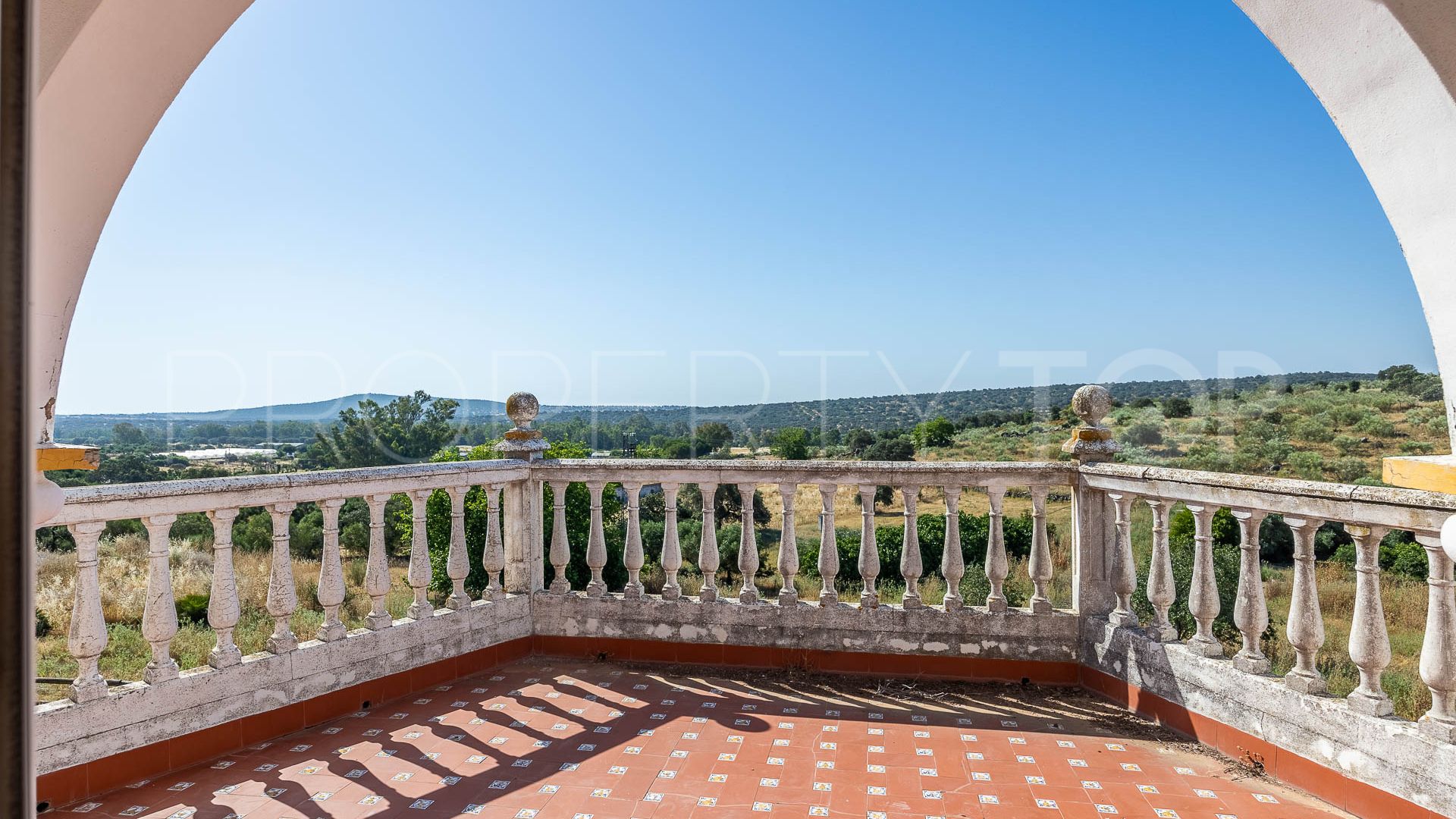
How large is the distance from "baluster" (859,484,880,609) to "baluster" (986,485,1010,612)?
24.9 inches

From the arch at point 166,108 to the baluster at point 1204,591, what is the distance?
1.92 m

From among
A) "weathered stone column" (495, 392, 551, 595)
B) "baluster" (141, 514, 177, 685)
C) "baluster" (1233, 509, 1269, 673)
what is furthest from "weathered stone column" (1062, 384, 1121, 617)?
"baluster" (141, 514, 177, 685)

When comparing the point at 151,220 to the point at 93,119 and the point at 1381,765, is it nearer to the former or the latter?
the point at 93,119

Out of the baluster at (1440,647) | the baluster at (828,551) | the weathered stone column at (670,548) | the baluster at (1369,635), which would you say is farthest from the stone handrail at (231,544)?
the baluster at (1440,647)

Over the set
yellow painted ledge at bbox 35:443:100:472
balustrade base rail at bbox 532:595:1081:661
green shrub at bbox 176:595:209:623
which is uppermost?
yellow painted ledge at bbox 35:443:100:472

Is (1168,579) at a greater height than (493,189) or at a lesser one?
lesser

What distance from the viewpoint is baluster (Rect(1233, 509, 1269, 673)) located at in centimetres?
315

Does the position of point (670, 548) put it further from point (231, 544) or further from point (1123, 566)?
point (1123, 566)

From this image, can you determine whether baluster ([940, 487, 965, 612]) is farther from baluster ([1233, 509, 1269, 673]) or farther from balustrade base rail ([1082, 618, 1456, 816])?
baluster ([1233, 509, 1269, 673])

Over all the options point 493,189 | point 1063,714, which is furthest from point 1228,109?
point 1063,714

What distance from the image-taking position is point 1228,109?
1296 centimetres

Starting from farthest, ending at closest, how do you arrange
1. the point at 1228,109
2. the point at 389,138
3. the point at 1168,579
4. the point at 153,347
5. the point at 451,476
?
the point at 153,347
the point at 1228,109
the point at 389,138
the point at 451,476
the point at 1168,579

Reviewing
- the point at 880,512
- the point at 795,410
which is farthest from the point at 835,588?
the point at 795,410

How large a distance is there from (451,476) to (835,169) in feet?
36.0
